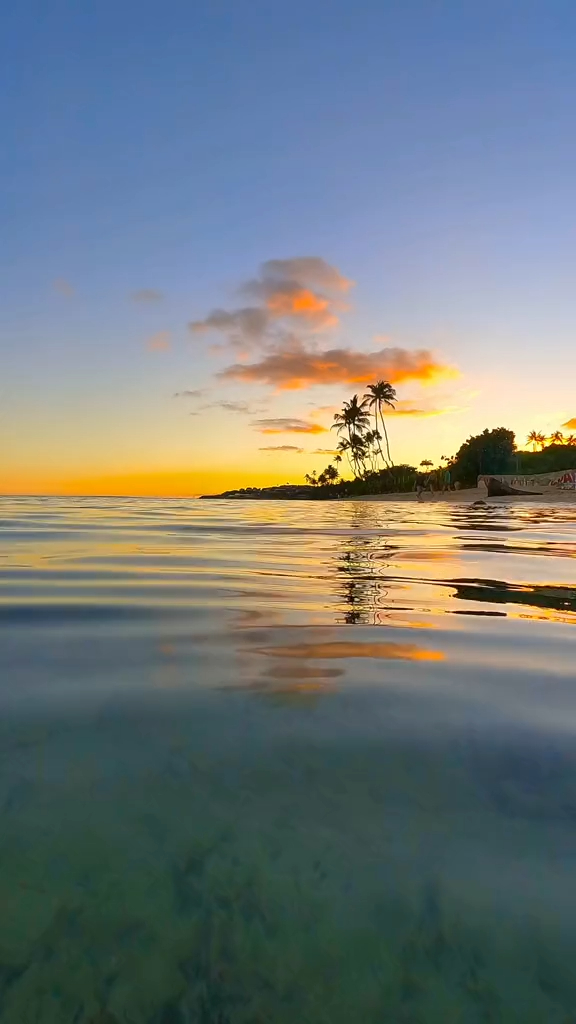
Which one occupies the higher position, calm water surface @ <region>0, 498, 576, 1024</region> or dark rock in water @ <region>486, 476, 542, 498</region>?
dark rock in water @ <region>486, 476, 542, 498</region>

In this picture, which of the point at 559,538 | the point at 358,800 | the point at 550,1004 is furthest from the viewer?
→ the point at 559,538

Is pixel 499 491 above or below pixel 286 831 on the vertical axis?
above

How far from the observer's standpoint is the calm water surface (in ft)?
2.54

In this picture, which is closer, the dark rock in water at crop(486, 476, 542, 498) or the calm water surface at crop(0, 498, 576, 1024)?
the calm water surface at crop(0, 498, 576, 1024)

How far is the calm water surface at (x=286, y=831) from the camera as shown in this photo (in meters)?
0.77

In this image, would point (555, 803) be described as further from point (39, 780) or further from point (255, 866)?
point (39, 780)

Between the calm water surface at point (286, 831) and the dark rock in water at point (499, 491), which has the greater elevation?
the dark rock in water at point (499, 491)

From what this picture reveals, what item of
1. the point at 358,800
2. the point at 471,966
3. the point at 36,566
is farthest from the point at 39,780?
the point at 36,566

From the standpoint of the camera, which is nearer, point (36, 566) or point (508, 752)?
point (508, 752)

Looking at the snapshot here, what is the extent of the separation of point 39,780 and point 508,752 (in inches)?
38.8

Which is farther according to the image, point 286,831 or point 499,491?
point 499,491

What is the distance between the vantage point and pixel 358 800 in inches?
45.4

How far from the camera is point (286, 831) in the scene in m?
1.04

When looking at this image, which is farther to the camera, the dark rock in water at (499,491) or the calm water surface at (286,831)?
the dark rock in water at (499,491)
